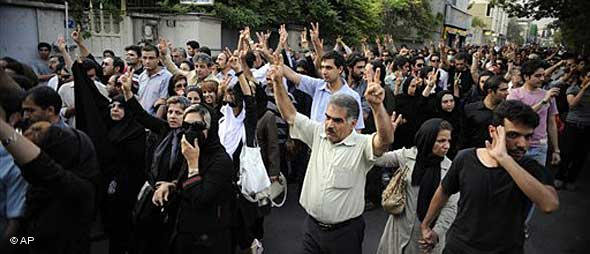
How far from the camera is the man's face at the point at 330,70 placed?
4.46 metres

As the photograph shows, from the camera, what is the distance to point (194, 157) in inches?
110

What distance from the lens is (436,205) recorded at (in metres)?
2.89

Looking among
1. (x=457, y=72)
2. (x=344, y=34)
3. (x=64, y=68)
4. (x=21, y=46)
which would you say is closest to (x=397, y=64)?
(x=457, y=72)

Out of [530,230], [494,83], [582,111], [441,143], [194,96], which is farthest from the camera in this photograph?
[582,111]

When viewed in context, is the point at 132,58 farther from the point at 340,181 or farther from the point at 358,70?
the point at 340,181

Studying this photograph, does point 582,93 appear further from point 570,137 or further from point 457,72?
point 457,72

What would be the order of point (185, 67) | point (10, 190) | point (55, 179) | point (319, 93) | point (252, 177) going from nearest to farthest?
point (55, 179), point (10, 190), point (252, 177), point (319, 93), point (185, 67)

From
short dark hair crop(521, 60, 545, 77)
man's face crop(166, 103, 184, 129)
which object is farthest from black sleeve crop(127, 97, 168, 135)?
short dark hair crop(521, 60, 545, 77)

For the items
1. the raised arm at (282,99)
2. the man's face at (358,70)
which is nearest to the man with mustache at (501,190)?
the raised arm at (282,99)

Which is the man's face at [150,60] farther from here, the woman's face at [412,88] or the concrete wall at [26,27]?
the concrete wall at [26,27]

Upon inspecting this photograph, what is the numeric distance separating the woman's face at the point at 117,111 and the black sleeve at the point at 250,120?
1098 millimetres

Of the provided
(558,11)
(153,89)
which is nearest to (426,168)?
(153,89)

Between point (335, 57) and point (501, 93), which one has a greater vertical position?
point (335, 57)

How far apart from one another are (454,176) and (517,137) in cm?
45
